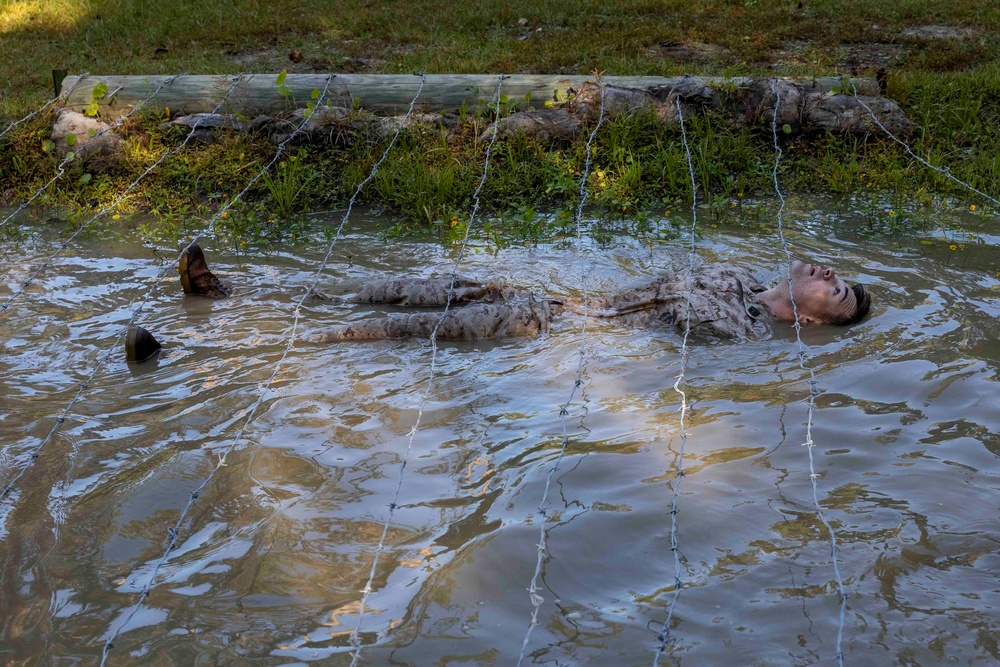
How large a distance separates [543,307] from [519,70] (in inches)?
180

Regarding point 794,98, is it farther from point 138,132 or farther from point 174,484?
point 174,484

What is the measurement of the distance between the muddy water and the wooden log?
305cm

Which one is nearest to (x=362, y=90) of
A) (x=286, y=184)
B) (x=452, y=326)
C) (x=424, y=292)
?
(x=286, y=184)

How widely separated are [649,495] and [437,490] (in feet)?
2.80

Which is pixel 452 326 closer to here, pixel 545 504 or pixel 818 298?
pixel 545 504

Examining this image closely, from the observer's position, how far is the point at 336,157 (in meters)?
8.12

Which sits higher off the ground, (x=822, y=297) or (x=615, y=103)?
(x=615, y=103)

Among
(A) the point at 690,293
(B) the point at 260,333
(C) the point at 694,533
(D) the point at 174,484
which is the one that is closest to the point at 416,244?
(B) the point at 260,333

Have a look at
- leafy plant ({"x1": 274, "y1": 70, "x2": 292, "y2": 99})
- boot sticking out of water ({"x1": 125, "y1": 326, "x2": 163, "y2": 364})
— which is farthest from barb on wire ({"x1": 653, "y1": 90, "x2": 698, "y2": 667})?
leafy plant ({"x1": 274, "y1": 70, "x2": 292, "y2": 99})

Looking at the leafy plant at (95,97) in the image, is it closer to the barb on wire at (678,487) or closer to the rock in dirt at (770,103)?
the barb on wire at (678,487)

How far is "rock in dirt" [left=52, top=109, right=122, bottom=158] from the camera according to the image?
8.03 metres

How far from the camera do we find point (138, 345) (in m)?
4.82

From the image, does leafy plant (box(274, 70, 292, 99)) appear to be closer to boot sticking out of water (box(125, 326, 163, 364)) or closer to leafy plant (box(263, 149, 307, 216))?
leafy plant (box(263, 149, 307, 216))

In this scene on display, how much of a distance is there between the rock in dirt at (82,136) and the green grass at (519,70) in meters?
0.14
